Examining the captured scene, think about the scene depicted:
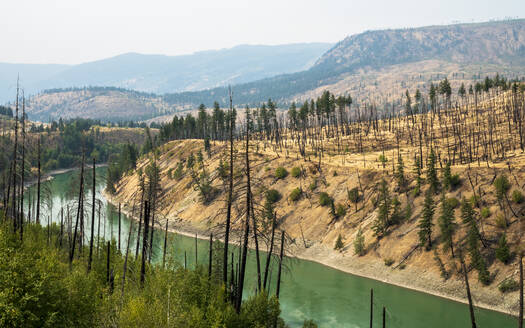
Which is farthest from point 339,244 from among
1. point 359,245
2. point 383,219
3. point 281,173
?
point 281,173

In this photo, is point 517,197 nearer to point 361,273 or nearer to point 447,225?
point 447,225

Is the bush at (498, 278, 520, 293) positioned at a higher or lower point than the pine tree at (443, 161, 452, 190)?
lower

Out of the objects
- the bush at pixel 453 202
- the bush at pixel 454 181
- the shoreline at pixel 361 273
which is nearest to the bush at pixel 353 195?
the shoreline at pixel 361 273

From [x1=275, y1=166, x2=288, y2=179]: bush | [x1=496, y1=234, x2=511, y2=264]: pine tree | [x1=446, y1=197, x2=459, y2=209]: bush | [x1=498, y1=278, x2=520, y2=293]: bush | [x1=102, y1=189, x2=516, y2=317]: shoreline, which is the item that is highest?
[x1=275, y1=166, x2=288, y2=179]: bush

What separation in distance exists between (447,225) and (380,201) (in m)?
18.6

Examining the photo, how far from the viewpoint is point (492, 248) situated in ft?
217

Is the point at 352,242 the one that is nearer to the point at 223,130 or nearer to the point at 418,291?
the point at 418,291

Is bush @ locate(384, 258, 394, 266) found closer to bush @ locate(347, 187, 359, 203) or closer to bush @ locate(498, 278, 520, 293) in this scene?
bush @ locate(498, 278, 520, 293)

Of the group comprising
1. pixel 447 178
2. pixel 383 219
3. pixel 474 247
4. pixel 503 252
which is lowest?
pixel 503 252

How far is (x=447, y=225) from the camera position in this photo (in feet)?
232

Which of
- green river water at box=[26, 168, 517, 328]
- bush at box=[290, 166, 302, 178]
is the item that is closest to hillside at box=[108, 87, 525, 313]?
bush at box=[290, 166, 302, 178]

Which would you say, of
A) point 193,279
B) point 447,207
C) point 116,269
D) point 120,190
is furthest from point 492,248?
point 120,190

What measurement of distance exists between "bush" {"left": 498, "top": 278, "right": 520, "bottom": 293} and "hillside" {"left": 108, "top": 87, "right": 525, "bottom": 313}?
67 cm

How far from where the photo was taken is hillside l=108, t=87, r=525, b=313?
66.3m
